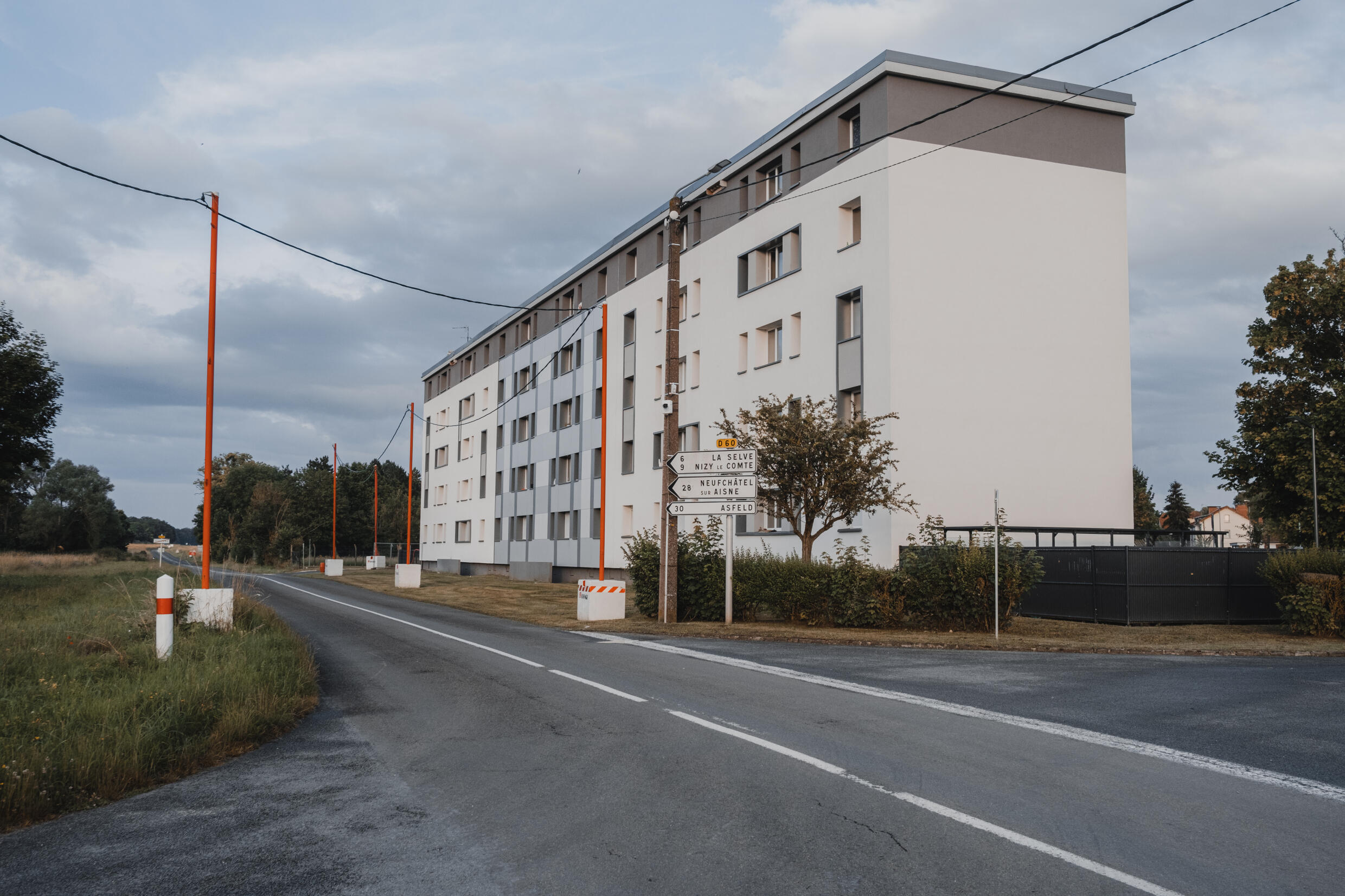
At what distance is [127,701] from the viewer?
27.0 feet

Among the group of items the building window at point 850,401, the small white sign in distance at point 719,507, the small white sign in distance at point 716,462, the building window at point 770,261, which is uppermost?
the building window at point 770,261

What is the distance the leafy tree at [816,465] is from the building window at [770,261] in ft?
30.2

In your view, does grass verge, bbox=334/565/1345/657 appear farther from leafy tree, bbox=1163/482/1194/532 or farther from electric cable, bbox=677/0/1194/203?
leafy tree, bbox=1163/482/1194/532

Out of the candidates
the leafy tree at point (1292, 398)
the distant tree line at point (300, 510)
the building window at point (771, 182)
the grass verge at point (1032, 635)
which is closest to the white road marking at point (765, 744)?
the grass verge at point (1032, 635)

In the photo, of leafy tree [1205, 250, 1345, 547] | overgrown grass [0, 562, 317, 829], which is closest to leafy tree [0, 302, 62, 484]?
overgrown grass [0, 562, 317, 829]

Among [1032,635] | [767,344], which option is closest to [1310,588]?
[1032,635]

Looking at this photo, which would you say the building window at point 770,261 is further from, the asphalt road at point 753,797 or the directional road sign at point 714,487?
the asphalt road at point 753,797

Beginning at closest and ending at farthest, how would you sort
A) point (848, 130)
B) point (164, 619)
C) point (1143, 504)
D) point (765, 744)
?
point (765, 744) < point (164, 619) < point (848, 130) < point (1143, 504)

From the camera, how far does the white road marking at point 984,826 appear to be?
179 inches

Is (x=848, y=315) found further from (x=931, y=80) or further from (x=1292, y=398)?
(x=1292, y=398)

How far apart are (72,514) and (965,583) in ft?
375

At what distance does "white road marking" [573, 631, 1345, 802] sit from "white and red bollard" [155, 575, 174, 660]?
6.60 m

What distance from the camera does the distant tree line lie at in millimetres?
93562

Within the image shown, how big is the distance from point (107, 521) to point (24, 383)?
314 feet
